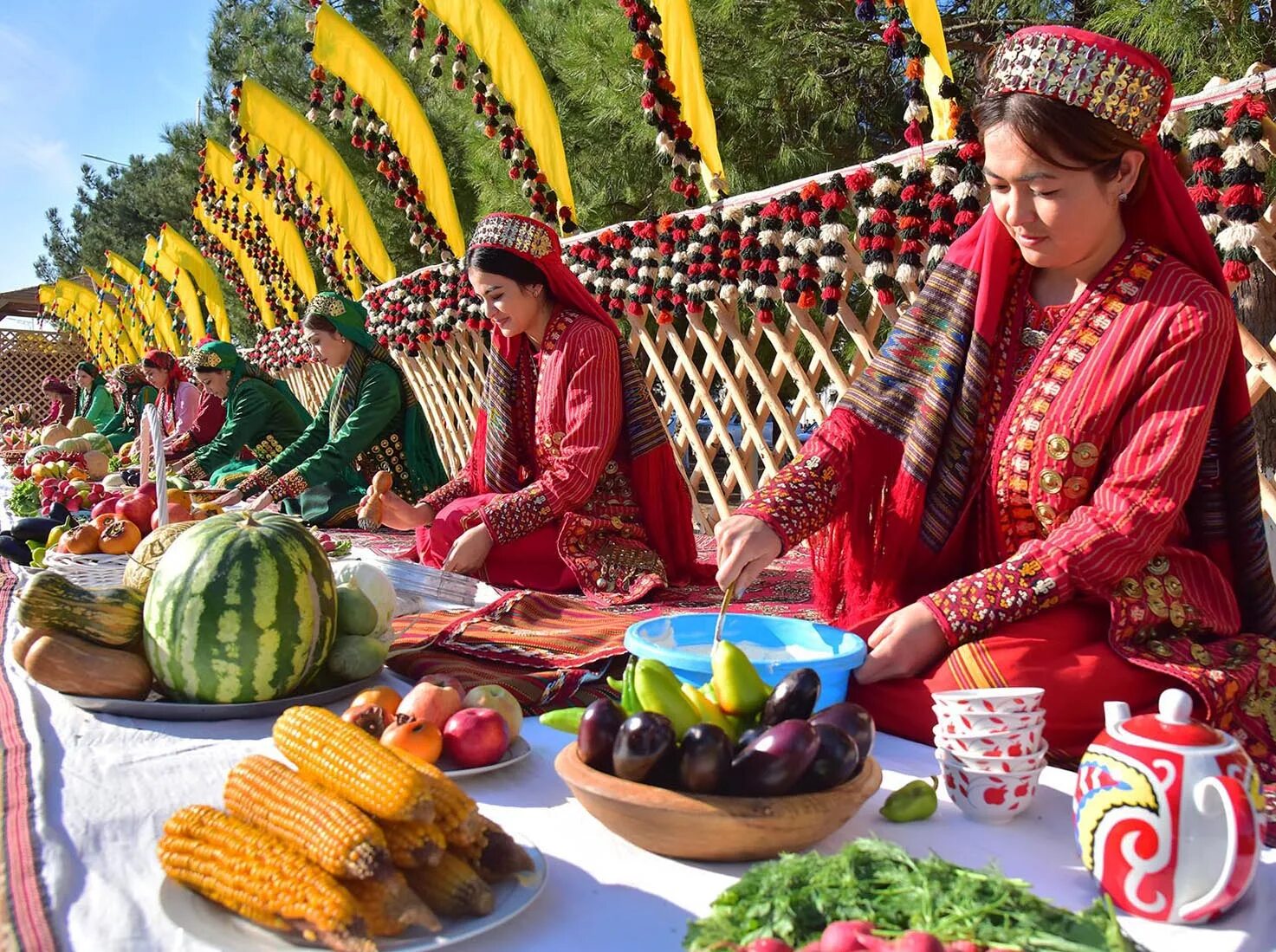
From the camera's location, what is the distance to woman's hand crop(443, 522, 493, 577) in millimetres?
2406

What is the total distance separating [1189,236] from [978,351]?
0.29 m

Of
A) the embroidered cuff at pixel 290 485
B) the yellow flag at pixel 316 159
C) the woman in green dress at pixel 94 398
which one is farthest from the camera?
the woman in green dress at pixel 94 398

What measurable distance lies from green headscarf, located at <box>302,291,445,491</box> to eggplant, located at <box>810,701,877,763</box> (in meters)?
3.35

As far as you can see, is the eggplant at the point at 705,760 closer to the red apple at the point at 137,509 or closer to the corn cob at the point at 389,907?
the corn cob at the point at 389,907

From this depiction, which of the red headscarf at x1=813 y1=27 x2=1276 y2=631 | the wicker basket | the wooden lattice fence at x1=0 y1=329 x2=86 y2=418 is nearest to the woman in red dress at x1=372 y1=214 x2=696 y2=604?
the wicker basket

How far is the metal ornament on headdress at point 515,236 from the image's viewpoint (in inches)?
97.6

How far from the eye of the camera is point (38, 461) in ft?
15.3

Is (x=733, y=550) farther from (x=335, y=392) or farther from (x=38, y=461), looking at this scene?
(x=38, y=461)

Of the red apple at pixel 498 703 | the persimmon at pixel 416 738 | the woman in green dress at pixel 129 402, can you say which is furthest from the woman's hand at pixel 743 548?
the woman in green dress at pixel 129 402

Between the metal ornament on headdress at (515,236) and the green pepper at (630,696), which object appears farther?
the metal ornament on headdress at (515,236)

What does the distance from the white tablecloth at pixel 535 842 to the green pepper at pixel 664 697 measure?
0.11 meters

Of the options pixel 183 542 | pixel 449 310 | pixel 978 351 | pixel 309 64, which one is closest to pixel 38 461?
pixel 449 310

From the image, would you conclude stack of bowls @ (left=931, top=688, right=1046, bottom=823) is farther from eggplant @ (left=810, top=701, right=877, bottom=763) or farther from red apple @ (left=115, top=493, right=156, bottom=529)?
red apple @ (left=115, top=493, right=156, bottom=529)

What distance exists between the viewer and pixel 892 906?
2.02 ft
